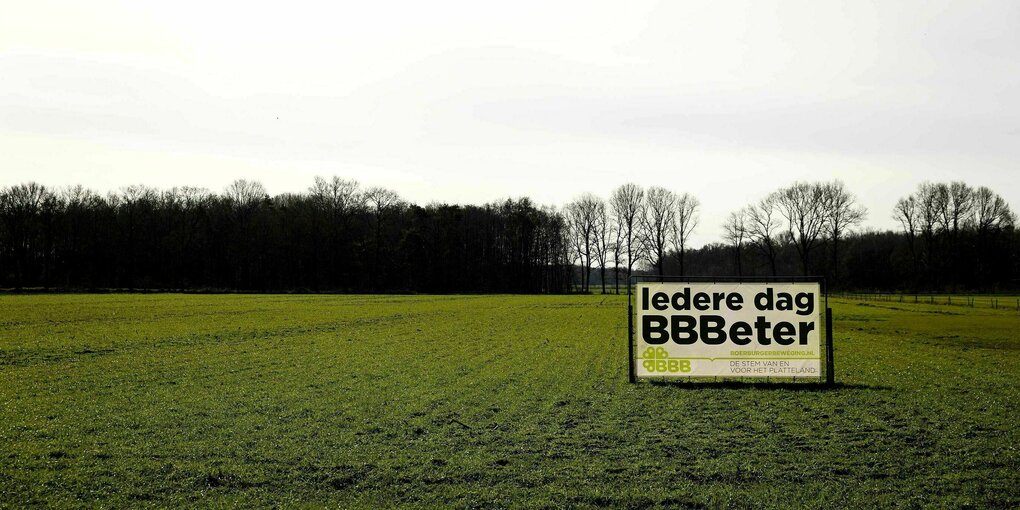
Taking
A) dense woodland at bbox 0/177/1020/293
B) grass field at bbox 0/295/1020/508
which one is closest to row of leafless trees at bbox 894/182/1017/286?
dense woodland at bbox 0/177/1020/293

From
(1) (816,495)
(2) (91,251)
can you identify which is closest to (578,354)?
(1) (816,495)

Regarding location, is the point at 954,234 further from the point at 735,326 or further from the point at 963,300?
the point at 735,326

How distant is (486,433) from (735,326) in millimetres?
6958

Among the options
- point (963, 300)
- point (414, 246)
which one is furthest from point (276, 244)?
point (963, 300)

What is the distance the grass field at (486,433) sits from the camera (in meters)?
7.66

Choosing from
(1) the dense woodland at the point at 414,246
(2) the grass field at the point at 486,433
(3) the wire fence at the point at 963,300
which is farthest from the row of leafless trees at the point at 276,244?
(2) the grass field at the point at 486,433

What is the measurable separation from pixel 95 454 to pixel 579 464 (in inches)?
254

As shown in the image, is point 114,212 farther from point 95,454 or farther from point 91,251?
point 95,454

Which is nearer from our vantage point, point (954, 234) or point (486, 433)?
point (486, 433)

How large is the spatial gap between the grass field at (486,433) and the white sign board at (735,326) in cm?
57

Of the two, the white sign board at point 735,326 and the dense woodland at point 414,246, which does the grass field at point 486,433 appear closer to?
the white sign board at point 735,326

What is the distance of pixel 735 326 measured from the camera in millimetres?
14945

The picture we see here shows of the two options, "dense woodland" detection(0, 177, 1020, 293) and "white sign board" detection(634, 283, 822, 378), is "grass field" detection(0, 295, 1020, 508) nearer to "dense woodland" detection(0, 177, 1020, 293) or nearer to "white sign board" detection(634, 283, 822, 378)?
"white sign board" detection(634, 283, 822, 378)

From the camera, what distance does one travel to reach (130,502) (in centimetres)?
728
